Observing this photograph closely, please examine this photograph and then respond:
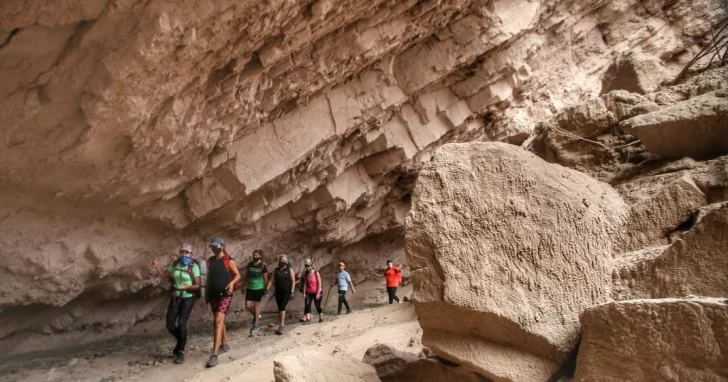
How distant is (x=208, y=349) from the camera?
5258mm

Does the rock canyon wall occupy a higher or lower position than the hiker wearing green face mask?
higher

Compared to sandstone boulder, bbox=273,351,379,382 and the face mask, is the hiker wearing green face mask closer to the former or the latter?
the face mask

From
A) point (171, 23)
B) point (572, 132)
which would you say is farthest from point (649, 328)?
point (171, 23)

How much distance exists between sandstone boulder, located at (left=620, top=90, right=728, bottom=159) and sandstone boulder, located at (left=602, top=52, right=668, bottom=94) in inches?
65.5

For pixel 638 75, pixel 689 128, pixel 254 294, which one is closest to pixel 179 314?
pixel 254 294

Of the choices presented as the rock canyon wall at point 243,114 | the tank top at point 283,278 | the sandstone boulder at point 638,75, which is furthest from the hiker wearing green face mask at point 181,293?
the sandstone boulder at point 638,75

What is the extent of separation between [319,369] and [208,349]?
3.41 m

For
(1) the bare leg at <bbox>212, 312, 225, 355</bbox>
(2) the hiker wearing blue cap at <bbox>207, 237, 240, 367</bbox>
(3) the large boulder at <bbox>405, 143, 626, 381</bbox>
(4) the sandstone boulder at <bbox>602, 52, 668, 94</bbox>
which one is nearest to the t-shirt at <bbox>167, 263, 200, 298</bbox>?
(2) the hiker wearing blue cap at <bbox>207, 237, 240, 367</bbox>

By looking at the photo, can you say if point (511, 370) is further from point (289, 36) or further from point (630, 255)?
point (289, 36)

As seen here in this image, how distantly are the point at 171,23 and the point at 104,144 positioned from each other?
5.11 ft

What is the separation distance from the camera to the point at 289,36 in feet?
16.7

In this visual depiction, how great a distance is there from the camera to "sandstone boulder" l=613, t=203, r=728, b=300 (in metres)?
1.92

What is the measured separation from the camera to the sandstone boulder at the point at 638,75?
14.2 feet

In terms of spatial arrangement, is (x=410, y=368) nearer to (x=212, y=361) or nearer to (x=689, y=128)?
(x=689, y=128)
